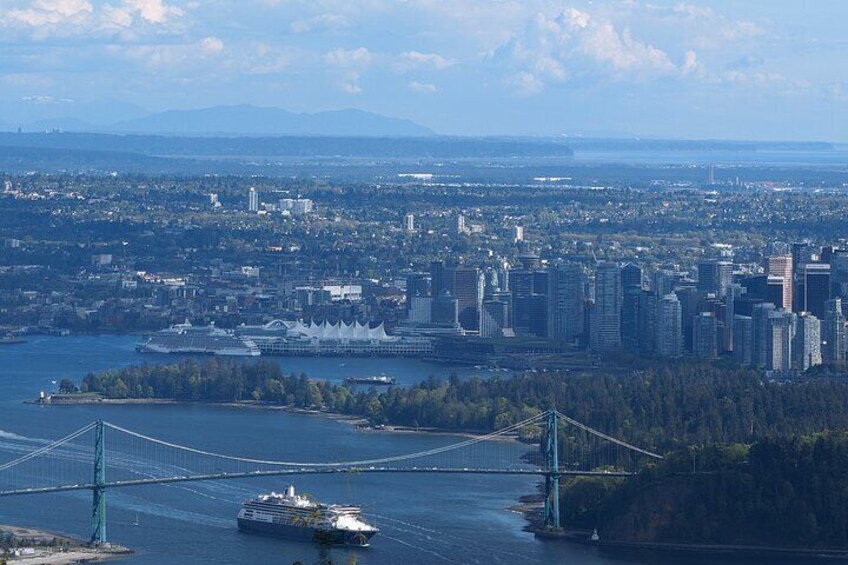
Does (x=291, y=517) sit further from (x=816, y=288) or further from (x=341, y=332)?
(x=816, y=288)

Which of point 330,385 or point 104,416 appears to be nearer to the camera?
point 104,416

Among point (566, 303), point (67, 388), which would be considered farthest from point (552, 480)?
point (566, 303)

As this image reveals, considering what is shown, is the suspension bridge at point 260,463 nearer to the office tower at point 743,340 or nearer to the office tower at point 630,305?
the office tower at point 743,340

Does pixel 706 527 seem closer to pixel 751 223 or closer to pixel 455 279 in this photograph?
pixel 455 279

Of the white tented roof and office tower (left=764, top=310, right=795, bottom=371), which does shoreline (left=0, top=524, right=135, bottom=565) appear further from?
the white tented roof

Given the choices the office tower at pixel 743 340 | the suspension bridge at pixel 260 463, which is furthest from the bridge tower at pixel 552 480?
the office tower at pixel 743 340

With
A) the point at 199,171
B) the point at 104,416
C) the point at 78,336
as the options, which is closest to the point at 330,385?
the point at 104,416

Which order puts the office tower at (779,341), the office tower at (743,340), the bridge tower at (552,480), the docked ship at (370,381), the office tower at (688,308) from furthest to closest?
the office tower at (688,308) < the office tower at (743,340) < the office tower at (779,341) < the docked ship at (370,381) < the bridge tower at (552,480)
